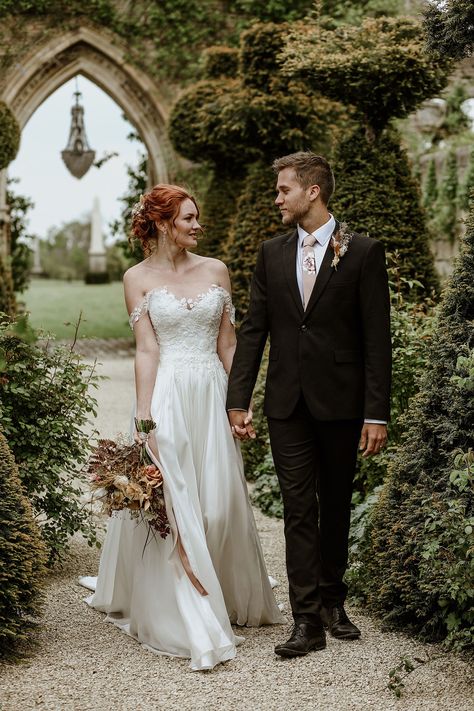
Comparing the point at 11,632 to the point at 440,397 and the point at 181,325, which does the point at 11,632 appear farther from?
the point at 440,397

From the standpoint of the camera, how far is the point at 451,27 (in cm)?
420

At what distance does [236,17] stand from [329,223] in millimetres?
11999

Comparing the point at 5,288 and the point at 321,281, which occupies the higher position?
the point at 321,281

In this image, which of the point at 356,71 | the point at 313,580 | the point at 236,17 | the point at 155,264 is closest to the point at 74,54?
the point at 236,17

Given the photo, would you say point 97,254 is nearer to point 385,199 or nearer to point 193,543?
point 385,199

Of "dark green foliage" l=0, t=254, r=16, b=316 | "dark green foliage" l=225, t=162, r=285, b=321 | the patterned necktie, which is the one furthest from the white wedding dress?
"dark green foliage" l=0, t=254, r=16, b=316

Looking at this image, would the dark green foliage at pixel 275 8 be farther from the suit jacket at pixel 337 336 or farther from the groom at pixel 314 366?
the suit jacket at pixel 337 336

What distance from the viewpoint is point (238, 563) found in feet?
14.0

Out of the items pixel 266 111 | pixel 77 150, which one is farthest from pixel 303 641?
pixel 77 150

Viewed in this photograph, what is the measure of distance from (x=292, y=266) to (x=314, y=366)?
1.27 feet

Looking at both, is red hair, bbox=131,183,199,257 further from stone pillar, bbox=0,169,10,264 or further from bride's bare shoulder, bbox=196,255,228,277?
stone pillar, bbox=0,169,10,264

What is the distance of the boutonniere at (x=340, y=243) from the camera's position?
3883 millimetres

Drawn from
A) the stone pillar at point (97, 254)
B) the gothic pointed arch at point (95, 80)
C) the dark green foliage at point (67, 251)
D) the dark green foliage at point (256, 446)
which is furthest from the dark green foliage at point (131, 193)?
the dark green foliage at point (67, 251)

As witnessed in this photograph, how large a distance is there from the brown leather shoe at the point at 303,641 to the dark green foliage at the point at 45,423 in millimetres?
1441
